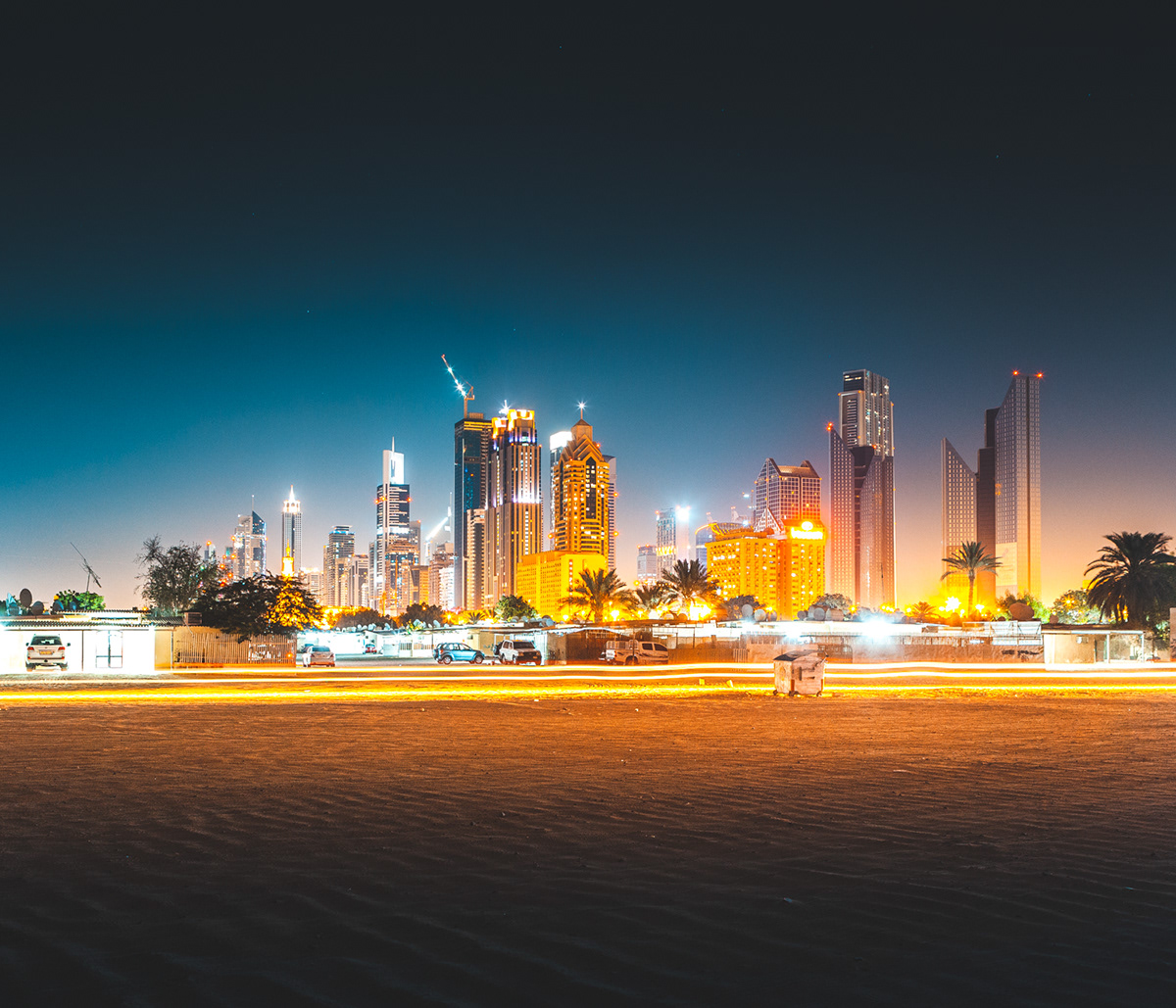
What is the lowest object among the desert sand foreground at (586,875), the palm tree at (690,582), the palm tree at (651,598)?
the palm tree at (651,598)

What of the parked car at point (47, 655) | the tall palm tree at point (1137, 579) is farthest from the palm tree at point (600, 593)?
the parked car at point (47, 655)

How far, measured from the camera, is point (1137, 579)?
238 feet

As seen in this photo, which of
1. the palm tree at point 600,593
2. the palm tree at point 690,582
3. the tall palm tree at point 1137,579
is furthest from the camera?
the palm tree at point 600,593

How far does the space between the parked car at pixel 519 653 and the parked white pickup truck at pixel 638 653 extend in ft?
13.0

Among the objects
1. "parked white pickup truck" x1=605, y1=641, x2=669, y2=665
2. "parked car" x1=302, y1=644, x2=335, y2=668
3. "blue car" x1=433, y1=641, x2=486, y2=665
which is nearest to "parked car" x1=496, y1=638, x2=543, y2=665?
"blue car" x1=433, y1=641, x2=486, y2=665

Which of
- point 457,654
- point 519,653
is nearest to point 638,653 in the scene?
point 519,653

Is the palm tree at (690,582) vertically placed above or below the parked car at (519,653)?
above

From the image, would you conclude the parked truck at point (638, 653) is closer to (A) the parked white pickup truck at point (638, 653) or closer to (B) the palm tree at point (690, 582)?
(A) the parked white pickup truck at point (638, 653)

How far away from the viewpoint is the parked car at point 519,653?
176ft

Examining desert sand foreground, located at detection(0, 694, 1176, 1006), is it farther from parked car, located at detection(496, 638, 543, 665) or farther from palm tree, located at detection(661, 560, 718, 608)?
palm tree, located at detection(661, 560, 718, 608)

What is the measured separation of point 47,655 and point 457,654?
68.5 feet

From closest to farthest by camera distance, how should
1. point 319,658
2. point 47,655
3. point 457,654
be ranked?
point 47,655 < point 319,658 < point 457,654

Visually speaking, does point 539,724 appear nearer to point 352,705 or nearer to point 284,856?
point 352,705

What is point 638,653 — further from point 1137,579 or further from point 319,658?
point 1137,579
